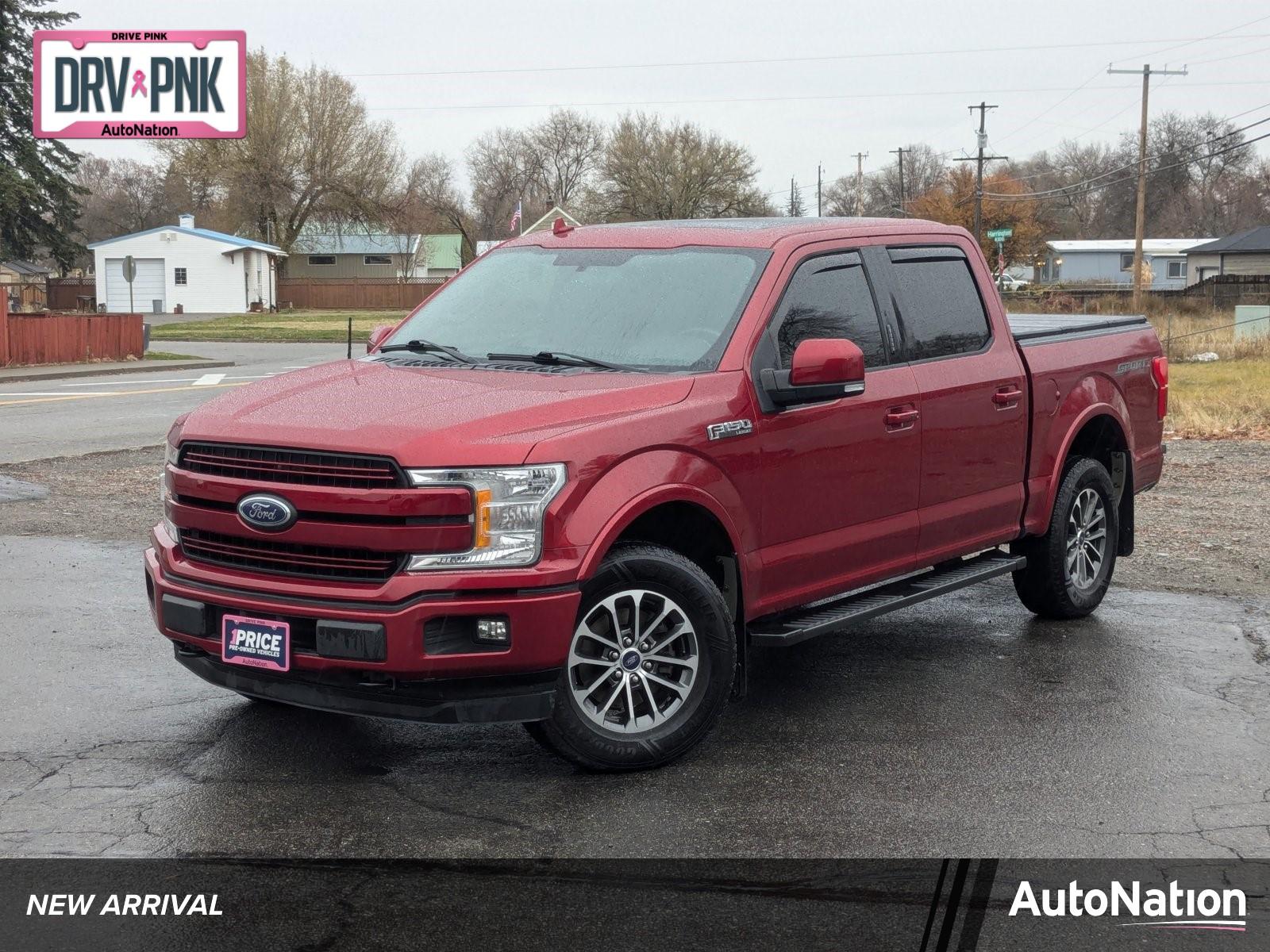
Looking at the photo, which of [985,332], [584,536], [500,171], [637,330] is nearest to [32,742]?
[584,536]

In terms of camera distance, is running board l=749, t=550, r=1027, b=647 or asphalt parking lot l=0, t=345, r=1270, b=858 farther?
running board l=749, t=550, r=1027, b=647

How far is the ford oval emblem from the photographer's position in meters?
4.88

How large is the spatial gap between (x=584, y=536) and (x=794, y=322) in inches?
63.0

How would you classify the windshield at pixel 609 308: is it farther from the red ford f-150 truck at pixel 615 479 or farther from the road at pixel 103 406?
the road at pixel 103 406

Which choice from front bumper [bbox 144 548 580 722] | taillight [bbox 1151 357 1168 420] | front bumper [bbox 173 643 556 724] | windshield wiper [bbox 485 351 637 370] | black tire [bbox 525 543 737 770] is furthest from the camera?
taillight [bbox 1151 357 1168 420]

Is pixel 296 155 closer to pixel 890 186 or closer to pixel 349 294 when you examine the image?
pixel 349 294

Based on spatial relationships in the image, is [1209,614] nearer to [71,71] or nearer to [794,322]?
[794,322]

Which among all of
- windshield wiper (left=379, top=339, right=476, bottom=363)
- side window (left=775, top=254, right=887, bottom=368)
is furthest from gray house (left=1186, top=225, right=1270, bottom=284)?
windshield wiper (left=379, top=339, right=476, bottom=363)

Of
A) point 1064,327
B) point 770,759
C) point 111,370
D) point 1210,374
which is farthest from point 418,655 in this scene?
point 111,370

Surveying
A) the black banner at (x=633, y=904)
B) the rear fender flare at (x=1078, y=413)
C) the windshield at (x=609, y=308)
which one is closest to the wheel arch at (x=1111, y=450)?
the rear fender flare at (x=1078, y=413)

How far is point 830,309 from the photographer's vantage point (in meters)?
6.20

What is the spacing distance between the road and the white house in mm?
40810

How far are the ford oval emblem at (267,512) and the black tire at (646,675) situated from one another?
1018 millimetres

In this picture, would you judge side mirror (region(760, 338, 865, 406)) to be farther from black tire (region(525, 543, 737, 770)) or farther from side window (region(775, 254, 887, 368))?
black tire (region(525, 543, 737, 770))
